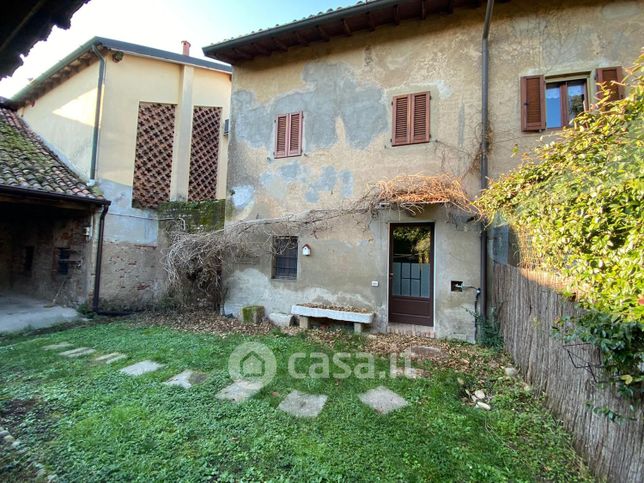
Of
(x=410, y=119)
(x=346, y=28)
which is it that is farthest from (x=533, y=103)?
(x=346, y=28)

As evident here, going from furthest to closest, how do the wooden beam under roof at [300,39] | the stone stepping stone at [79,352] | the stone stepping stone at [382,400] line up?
the wooden beam under roof at [300,39] → the stone stepping stone at [79,352] → the stone stepping stone at [382,400]

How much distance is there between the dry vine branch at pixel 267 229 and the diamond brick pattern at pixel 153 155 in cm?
169

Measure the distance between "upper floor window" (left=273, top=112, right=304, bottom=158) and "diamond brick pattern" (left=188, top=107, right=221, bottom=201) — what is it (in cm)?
376

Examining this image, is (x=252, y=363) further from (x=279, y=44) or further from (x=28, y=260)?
(x=28, y=260)

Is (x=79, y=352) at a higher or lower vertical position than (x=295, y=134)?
lower

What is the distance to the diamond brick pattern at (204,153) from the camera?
9.79m

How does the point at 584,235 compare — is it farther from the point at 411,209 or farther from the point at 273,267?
the point at 273,267

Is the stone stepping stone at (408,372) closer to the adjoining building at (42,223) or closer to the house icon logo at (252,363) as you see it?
the house icon logo at (252,363)

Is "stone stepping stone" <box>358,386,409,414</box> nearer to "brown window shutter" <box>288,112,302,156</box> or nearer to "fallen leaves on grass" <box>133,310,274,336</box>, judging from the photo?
"fallen leaves on grass" <box>133,310,274,336</box>

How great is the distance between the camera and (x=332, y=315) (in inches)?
245

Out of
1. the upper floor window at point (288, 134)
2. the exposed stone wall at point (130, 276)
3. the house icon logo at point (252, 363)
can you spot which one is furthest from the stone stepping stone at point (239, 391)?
the exposed stone wall at point (130, 276)

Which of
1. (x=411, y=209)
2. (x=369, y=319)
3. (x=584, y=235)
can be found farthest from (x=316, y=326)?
(x=584, y=235)

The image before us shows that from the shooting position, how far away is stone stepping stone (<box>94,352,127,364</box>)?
4660mm

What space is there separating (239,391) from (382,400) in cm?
Result: 171
